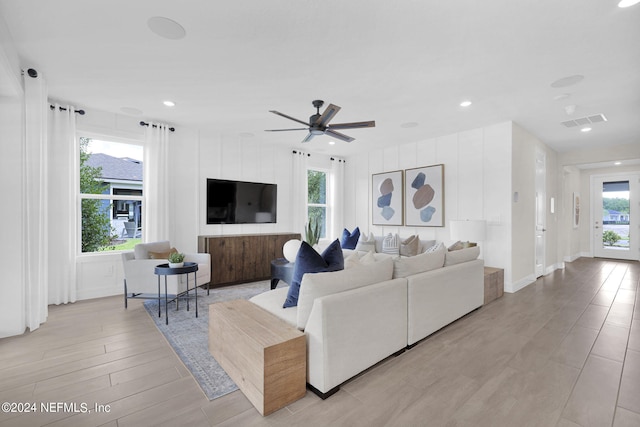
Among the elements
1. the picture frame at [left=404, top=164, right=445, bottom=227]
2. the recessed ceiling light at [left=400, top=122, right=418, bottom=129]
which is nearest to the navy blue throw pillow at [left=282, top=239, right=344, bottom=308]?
the recessed ceiling light at [left=400, top=122, right=418, bottom=129]

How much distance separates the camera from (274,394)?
1776 mm

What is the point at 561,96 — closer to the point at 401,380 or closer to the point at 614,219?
the point at 401,380

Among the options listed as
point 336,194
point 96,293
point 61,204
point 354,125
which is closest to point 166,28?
point 354,125

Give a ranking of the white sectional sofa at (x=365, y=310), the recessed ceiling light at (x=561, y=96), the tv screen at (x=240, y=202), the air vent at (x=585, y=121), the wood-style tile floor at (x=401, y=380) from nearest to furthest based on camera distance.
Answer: the wood-style tile floor at (x=401, y=380)
the white sectional sofa at (x=365, y=310)
the recessed ceiling light at (x=561, y=96)
the air vent at (x=585, y=121)
the tv screen at (x=240, y=202)

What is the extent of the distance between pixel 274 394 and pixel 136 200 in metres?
4.08

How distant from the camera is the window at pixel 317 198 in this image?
7.00 m

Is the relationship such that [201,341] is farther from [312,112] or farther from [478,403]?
[312,112]

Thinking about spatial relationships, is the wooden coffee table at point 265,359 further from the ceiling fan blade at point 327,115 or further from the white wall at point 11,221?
the white wall at point 11,221

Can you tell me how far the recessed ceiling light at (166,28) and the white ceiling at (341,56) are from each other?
0.05 metres

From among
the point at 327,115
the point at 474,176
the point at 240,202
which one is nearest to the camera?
the point at 327,115

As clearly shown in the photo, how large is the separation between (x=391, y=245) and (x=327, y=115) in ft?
9.89

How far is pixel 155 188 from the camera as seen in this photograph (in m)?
4.59

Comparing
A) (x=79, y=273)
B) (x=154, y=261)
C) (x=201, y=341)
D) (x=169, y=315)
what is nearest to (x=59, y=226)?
(x=79, y=273)

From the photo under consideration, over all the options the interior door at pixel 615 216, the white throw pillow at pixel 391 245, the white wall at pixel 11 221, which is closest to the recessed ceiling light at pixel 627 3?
the white throw pillow at pixel 391 245
